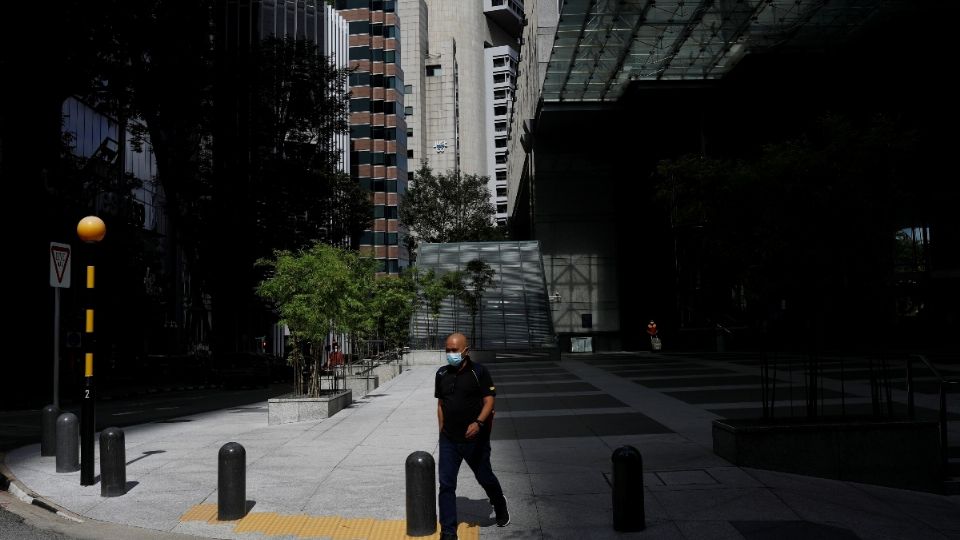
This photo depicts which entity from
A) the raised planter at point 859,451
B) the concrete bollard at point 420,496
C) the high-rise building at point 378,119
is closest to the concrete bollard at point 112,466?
the concrete bollard at point 420,496

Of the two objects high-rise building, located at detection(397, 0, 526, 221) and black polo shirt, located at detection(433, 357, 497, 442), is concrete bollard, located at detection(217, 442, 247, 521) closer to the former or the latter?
black polo shirt, located at detection(433, 357, 497, 442)

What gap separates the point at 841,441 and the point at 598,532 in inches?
136

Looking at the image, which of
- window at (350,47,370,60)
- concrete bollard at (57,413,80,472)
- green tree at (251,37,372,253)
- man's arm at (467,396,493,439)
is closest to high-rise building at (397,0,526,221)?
window at (350,47,370,60)

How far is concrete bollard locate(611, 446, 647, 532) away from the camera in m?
6.81

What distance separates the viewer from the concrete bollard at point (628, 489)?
681cm

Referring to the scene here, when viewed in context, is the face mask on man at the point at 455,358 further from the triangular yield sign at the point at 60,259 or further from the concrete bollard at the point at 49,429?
the triangular yield sign at the point at 60,259

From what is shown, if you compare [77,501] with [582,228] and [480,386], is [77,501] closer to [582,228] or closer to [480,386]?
[480,386]

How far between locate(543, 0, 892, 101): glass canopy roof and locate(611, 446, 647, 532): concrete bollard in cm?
3027

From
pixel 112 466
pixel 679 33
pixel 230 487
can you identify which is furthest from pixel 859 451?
pixel 679 33

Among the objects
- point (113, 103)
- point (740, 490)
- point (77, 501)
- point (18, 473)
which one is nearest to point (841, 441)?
point (740, 490)

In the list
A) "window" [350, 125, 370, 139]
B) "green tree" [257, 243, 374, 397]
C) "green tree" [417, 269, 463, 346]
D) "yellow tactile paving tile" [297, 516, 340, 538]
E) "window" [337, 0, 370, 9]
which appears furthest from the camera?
"window" [337, 0, 370, 9]

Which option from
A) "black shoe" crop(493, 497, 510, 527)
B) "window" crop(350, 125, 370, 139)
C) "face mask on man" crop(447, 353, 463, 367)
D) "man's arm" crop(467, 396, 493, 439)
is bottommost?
"black shoe" crop(493, 497, 510, 527)

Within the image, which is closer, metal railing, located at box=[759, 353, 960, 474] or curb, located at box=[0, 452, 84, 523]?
curb, located at box=[0, 452, 84, 523]

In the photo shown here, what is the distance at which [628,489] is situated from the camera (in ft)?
22.5
